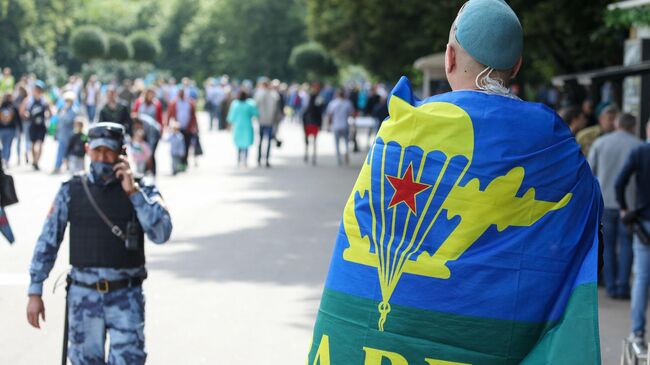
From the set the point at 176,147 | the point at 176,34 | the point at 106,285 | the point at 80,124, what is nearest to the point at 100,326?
the point at 106,285

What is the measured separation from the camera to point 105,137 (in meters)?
6.15

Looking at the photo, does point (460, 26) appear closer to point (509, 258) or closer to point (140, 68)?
point (509, 258)

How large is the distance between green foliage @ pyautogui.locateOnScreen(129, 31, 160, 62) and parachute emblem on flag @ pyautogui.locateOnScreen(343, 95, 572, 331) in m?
73.4

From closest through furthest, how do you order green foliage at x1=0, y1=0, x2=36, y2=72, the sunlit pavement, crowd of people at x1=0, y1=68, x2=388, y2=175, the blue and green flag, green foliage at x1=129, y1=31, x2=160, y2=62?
the blue and green flag, the sunlit pavement, crowd of people at x1=0, y1=68, x2=388, y2=175, green foliage at x1=0, y1=0, x2=36, y2=72, green foliage at x1=129, y1=31, x2=160, y2=62

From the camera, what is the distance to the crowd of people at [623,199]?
9625 mm

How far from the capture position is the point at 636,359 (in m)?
5.98

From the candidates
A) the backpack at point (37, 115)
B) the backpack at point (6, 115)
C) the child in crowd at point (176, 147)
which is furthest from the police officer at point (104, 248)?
the backpack at point (37, 115)

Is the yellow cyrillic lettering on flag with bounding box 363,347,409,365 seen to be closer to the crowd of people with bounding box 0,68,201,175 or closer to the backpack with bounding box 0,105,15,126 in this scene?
the crowd of people with bounding box 0,68,201,175

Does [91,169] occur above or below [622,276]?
above

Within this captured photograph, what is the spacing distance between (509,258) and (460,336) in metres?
0.26

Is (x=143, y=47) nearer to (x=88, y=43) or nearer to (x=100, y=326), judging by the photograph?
(x=88, y=43)

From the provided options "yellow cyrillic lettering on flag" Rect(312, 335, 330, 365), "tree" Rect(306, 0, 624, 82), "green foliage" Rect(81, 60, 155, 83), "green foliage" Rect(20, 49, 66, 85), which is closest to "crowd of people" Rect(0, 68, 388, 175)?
"tree" Rect(306, 0, 624, 82)

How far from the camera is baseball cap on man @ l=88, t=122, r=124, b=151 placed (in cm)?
614

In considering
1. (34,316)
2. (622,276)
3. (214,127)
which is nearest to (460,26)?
(34,316)
